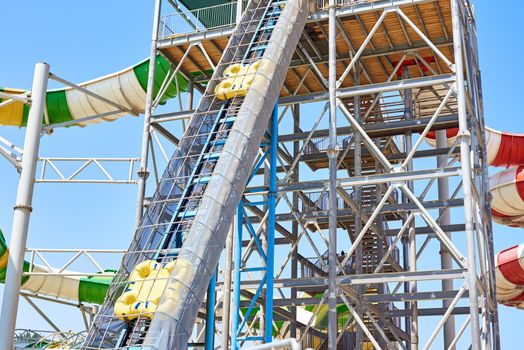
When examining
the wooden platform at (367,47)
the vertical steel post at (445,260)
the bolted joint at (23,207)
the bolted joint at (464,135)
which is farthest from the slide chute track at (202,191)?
the vertical steel post at (445,260)

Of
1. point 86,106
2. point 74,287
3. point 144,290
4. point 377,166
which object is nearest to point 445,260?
point 377,166

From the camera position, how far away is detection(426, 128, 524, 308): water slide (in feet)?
92.8

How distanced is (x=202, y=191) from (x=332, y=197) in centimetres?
405

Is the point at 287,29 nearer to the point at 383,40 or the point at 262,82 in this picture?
the point at 262,82

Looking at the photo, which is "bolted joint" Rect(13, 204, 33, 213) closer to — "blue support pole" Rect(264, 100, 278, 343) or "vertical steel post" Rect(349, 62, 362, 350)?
"blue support pole" Rect(264, 100, 278, 343)

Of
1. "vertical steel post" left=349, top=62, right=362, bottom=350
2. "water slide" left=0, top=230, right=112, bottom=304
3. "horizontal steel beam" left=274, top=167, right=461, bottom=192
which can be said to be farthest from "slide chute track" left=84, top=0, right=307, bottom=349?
"water slide" left=0, top=230, right=112, bottom=304

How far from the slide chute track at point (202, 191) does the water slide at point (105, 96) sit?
7892 mm

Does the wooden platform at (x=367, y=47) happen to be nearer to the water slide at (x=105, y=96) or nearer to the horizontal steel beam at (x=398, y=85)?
the horizontal steel beam at (x=398, y=85)

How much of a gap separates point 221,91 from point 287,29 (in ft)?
7.91

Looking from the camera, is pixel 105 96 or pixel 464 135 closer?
pixel 464 135

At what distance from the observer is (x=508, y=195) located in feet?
93.3

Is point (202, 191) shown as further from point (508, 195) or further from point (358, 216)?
point (508, 195)

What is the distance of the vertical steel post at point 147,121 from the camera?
20109mm

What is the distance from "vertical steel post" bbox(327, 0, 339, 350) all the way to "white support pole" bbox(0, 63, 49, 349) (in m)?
8.21
